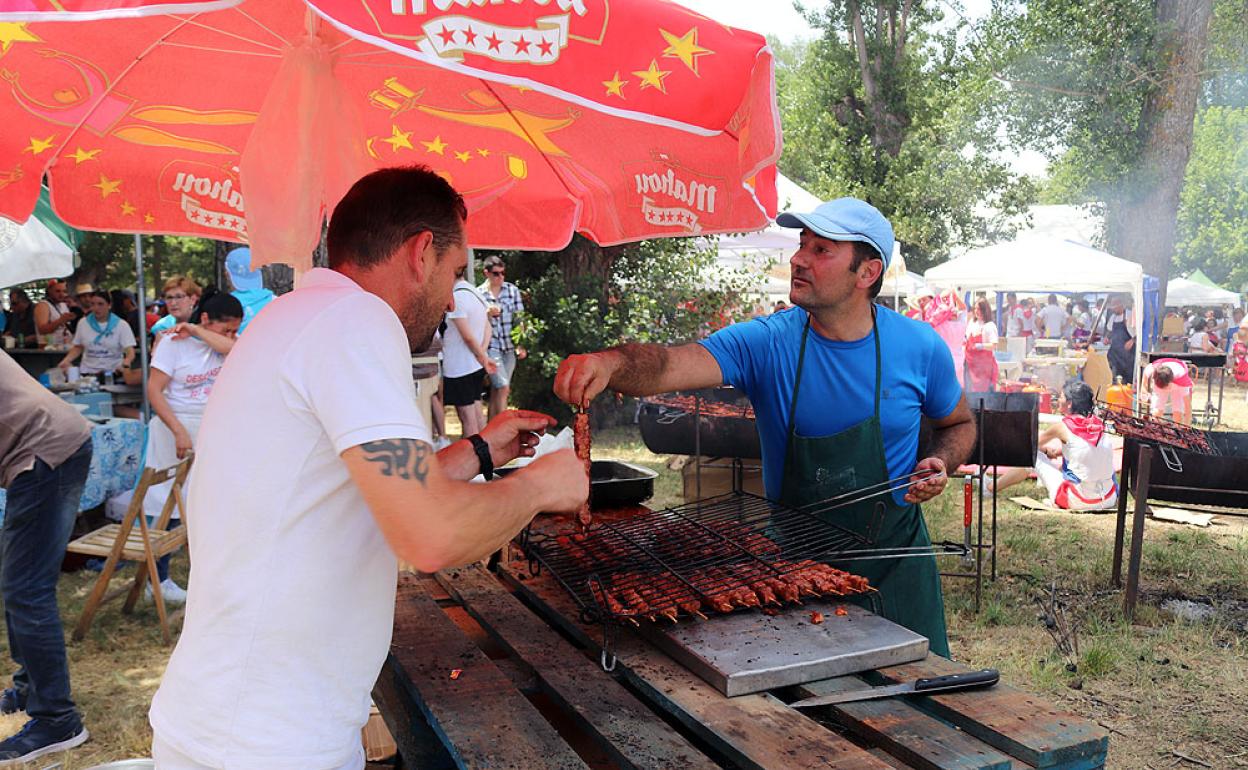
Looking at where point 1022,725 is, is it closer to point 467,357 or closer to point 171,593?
point 171,593

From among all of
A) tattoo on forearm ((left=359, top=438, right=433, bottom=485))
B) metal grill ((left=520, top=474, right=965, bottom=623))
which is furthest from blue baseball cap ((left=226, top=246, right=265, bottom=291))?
tattoo on forearm ((left=359, top=438, right=433, bottom=485))

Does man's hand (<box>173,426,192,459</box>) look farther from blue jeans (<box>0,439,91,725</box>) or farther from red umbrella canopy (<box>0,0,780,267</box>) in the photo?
red umbrella canopy (<box>0,0,780,267</box>)

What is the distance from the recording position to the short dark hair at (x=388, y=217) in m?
1.86

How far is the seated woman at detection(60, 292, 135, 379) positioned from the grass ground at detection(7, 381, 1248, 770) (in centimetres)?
420

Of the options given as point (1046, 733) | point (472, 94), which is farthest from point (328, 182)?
point (1046, 733)

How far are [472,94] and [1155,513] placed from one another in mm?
8216

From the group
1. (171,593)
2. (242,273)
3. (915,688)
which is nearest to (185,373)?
(171,593)

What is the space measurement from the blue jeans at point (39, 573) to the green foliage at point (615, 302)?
8075mm

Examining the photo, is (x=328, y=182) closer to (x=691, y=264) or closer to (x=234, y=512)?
(x=234, y=512)

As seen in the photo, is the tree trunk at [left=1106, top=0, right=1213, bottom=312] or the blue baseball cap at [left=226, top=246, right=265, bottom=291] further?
the tree trunk at [left=1106, top=0, right=1213, bottom=312]

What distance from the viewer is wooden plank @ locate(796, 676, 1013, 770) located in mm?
1779

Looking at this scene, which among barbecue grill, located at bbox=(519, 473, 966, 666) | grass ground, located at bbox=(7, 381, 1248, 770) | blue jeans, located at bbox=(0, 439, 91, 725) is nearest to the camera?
barbecue grill, located at bbox=(519, 473, 966, 666)

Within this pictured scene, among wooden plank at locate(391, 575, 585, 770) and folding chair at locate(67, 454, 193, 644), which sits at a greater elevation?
wooden plank at locate(391, 575, 585, 770)

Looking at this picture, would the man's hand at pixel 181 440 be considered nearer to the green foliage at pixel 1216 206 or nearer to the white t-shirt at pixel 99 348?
the white t-shirt at pixel 99 348
